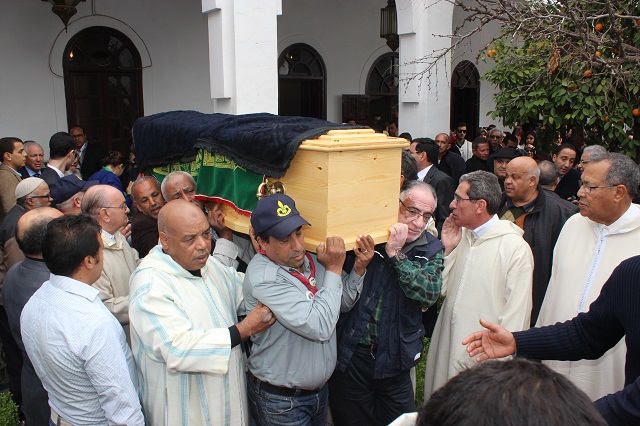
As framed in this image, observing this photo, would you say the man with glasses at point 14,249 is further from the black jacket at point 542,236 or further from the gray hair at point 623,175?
the gray hair at point 623,175

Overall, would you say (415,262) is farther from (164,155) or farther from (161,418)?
(164,155)

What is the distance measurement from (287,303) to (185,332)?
451 millimetres

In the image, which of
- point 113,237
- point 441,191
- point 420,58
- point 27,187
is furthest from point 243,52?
point 113,237

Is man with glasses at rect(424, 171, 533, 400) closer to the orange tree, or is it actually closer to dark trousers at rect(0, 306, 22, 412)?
the orange tree

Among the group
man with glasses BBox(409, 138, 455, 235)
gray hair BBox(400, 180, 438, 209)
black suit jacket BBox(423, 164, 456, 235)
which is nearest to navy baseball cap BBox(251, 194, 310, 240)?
gray hair BBox(400, 180, 438, 209)

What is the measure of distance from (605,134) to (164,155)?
16.1ft

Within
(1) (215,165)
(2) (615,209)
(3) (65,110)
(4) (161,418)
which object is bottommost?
(4) (161,418)

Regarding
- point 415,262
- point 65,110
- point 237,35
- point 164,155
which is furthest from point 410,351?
point 65,110

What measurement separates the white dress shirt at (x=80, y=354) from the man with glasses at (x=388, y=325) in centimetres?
117

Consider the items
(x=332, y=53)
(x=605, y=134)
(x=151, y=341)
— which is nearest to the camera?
(x=151, y=341)

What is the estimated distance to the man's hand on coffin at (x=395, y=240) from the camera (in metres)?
2.86

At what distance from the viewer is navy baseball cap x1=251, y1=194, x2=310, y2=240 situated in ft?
8.06

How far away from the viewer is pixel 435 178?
6.11m

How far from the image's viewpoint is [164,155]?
369cm
